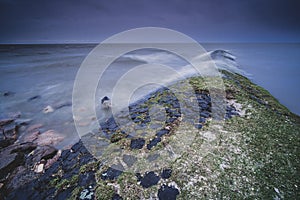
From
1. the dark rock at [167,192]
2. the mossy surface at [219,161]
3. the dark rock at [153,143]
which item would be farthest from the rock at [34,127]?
the dark rock at [167,192]

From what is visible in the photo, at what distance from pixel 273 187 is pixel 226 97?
3485mm

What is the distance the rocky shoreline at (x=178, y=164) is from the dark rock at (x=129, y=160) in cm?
2

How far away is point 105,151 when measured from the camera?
351 centimetres

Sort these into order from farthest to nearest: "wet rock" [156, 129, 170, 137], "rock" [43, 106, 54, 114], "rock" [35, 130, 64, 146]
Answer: "rock" [43, 106, 54, 114] → "rock" [35, 130, 64, 146] → "wet rock" [156, 129, 170, 137]

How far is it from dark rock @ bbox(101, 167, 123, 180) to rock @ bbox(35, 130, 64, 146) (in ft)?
9.03

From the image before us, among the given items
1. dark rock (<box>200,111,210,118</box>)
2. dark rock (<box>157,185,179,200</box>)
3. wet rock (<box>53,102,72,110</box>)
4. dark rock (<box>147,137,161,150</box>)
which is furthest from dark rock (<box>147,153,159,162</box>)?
wet rock (<box>53,102,72,110</box>)

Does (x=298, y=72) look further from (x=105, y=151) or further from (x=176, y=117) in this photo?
(x=105, y=151)

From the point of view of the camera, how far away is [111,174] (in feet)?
9.38

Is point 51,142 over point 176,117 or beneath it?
beneath

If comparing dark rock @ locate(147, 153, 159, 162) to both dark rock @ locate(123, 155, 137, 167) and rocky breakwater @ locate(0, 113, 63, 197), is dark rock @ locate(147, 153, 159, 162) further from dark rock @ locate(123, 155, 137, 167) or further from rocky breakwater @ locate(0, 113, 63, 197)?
rocky breakwater @ locate(0, 113, 63, 197)

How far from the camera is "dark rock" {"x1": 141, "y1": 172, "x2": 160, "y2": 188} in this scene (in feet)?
8.55

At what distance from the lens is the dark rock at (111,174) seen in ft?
9.16

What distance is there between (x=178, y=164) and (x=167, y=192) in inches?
23.4

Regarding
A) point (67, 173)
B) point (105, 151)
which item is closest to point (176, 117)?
point (105, 151)
